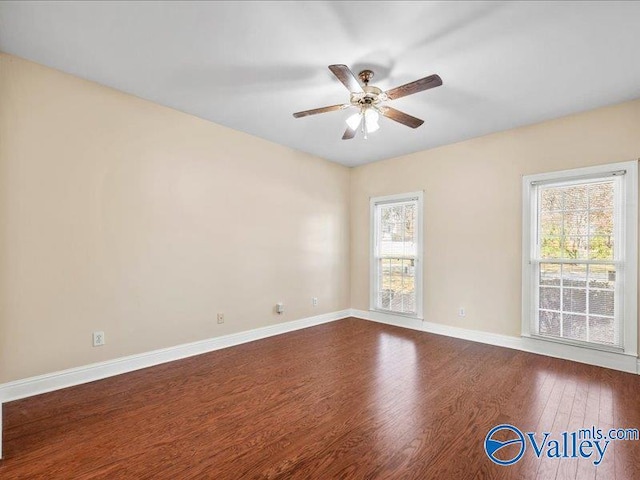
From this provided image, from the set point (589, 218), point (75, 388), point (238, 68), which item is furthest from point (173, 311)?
point (589, 218)

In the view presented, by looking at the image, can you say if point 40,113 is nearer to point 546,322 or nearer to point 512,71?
point 512,71

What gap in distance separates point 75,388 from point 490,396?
3.42 m

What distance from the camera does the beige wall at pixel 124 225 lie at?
96.3 inches

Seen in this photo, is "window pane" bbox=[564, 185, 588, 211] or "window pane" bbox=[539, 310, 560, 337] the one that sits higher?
"window pane" bbox=[564, 185, 588, 211]

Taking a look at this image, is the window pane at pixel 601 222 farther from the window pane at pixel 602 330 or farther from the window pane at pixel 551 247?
the window pane at pixel 602 330

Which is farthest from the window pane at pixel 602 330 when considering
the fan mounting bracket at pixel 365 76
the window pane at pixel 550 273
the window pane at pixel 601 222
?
the fan mounting bracket at pixel 365 76

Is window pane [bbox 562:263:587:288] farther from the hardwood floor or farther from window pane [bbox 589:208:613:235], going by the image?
the hardwood floor

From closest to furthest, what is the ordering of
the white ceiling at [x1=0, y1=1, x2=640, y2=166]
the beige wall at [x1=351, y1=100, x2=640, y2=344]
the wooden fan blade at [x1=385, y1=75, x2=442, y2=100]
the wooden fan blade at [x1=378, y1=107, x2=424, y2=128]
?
the white ceiling at [x1=0, y1=1, x2=640, y2=166] < the wooden fan blade at [x1=385, y1=75, x2=442, y2=100] < the wooden fan blade at [x1=378, y1=107, x2=424, y2=128] < the beige wall at [x1=351, y1=100, x2=640, y2=344]

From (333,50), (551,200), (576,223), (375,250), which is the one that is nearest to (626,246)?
(576,223)

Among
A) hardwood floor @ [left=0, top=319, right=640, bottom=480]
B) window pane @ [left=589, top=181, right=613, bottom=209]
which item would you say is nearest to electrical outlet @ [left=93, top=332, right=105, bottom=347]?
hardwood floor @ [left=0, top=319, right=640, bottom=480]

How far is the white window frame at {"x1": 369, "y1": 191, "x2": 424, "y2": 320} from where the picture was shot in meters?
4.58

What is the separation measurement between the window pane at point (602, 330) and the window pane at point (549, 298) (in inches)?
12.5

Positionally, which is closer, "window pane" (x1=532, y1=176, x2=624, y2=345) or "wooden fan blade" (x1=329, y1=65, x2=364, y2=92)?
"wooden fan blade" (x1=329, y1=65, x2=364, y2=92)

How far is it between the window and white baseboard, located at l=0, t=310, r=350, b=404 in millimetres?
1701
